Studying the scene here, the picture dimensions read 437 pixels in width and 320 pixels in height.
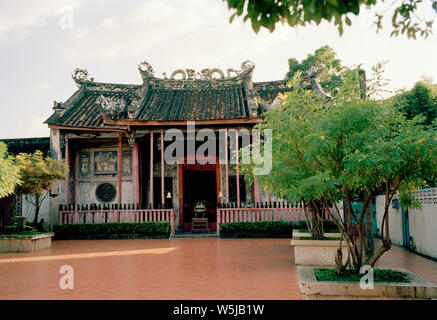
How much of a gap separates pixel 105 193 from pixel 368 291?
13703 millimetres

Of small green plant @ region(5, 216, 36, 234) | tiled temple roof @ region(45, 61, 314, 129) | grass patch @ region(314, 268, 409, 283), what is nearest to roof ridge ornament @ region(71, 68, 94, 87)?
tiled temple roof @ region(45, 61, 314, 129)

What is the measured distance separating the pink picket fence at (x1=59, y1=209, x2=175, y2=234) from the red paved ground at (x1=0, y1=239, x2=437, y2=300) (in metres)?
2.59

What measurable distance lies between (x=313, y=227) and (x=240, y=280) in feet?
9.91

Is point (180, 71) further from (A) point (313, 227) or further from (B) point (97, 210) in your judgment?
(A) point (313, 227)

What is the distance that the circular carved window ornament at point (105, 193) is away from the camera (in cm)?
1606

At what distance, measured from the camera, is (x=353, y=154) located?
160 inches

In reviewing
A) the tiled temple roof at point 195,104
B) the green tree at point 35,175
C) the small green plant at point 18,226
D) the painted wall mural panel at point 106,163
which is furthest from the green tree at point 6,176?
the tiled temple roof at point 195,104

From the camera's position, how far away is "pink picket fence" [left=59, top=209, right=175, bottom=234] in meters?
13.9

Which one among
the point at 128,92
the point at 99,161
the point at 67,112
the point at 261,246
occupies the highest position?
the point at 128,92

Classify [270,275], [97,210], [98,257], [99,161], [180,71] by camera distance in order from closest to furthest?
[270,275]
[98,257]
[97,210]
[99,161]
[180,71]

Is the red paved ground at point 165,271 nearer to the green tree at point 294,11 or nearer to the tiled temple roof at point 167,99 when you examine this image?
Answer: the green tree at point 294,11

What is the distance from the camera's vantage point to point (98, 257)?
29.8 feet

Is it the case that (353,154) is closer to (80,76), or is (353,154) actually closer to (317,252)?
(317,252)

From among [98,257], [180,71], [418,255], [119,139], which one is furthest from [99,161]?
[418,255]
